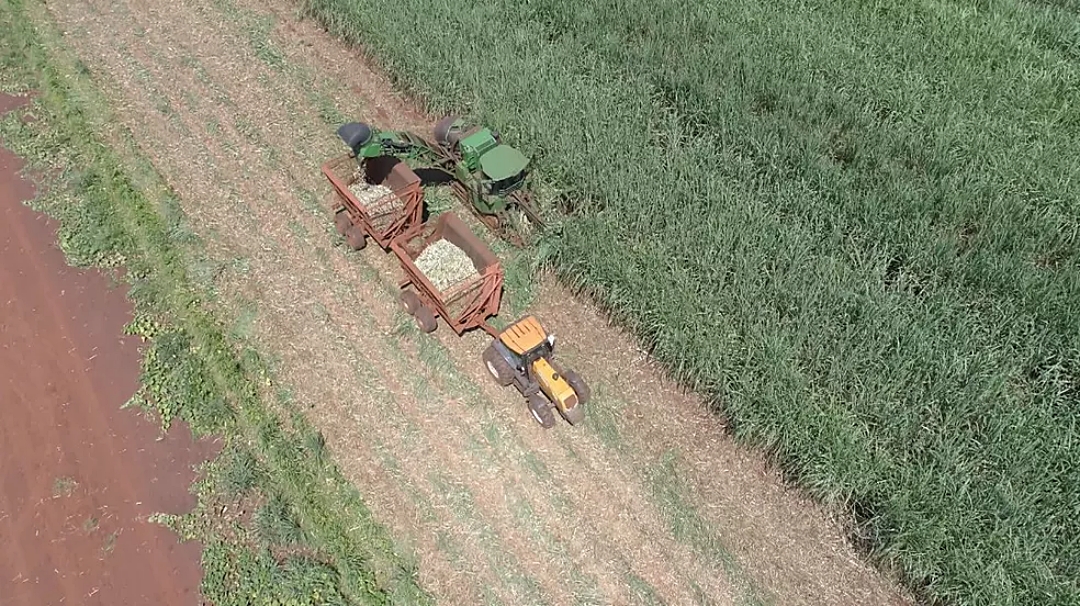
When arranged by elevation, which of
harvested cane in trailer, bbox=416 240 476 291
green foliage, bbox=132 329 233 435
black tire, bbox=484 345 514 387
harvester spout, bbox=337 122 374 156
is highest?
harvester spout, bbox=337 122 374 156

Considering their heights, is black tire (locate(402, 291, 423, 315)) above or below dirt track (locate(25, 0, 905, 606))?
above

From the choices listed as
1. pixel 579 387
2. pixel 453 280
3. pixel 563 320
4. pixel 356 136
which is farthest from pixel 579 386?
pixel 356 136

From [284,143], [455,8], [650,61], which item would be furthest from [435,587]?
[455,8]

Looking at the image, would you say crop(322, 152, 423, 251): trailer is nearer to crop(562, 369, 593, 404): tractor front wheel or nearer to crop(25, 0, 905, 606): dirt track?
crop(25, 0, 905, 606): dirt track

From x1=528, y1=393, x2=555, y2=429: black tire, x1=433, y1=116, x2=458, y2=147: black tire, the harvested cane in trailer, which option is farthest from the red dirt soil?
x1=433, y1=116, x2=458, y2=147: black tire

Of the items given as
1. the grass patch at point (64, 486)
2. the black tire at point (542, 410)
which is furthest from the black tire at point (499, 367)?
the grass patch at point (64, 486)
